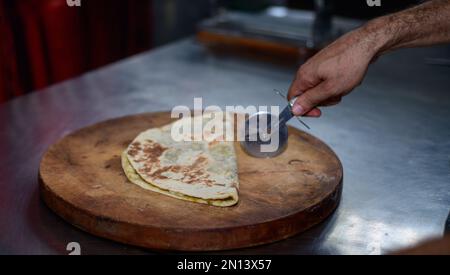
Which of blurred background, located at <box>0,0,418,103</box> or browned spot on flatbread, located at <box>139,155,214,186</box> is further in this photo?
blurred background, located at <box>0,0,418,103</box>

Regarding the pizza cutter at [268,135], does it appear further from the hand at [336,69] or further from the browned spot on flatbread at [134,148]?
the browned spot on flatbread at [134,148]

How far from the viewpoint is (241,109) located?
195 cm

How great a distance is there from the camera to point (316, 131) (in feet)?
5.83

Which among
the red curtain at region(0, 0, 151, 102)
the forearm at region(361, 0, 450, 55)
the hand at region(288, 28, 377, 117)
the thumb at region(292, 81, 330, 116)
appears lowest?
the red curtain at region(0, 0, 151, 102)

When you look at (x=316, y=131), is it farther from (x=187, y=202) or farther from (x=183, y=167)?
(x=187, y=202)

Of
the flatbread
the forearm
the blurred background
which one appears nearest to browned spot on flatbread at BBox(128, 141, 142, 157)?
the flatbread

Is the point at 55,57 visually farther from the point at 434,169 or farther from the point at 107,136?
the point at 434,169

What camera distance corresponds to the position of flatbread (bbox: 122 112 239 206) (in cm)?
125

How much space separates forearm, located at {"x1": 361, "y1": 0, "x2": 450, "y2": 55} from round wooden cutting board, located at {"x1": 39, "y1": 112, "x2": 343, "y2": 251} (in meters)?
0.33

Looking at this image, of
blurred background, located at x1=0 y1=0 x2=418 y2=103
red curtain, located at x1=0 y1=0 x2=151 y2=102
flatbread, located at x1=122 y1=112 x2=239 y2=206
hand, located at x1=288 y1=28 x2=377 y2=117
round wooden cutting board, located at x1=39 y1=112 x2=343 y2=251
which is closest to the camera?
round wooden cutting board, located at x1=39 y1=112 x2=343 y2=251

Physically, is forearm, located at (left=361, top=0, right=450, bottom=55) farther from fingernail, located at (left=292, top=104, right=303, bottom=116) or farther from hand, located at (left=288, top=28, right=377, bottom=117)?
fingernail, located at (left=292, top=104, right=303, bottom=116)
